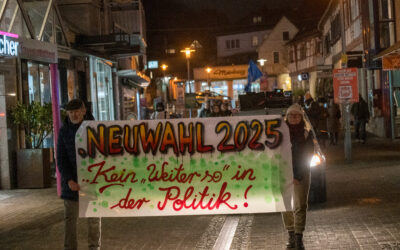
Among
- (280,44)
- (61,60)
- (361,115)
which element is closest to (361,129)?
(361,115)

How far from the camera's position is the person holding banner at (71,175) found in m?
6.14

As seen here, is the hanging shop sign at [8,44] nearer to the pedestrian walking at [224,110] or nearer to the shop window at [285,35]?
the pedestrian walking at [224,110]

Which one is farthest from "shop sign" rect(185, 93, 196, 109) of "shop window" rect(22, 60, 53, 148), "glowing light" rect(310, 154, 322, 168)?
"glowing light" rect(310, 154, 322, 168)

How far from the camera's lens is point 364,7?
22859 millimetres

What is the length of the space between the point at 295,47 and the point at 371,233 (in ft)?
184

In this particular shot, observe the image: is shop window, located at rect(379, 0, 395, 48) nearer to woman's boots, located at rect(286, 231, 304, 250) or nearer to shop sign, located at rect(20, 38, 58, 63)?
shop sign, located at rect(20, 38, 58, 63)

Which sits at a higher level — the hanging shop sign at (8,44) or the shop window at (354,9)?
the shop window at (354,9)

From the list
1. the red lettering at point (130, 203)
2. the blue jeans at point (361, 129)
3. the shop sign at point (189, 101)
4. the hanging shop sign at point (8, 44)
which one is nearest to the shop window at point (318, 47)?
the shop sign at point (189, 101)

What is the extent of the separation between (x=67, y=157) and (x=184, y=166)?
1280 millimetres

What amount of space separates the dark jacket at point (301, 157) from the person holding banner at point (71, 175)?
2.27 meters

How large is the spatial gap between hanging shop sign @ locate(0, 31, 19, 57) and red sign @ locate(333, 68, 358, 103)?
8.57 metres

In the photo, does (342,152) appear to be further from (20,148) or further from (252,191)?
(252,191)

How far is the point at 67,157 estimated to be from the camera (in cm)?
632

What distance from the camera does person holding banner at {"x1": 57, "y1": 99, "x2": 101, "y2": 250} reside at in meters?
6.14
